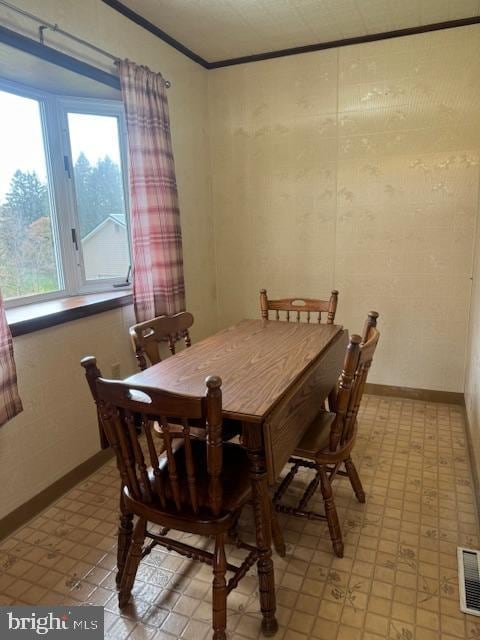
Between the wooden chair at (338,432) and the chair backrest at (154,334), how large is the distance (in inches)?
28.1

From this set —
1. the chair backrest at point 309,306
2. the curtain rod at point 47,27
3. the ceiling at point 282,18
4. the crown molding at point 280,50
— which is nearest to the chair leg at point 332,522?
the chair backrest at point 309,306

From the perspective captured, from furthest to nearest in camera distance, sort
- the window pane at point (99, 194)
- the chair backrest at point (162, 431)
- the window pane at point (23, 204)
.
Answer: the window pane at point (99, 194), the window pane at point (23, 204), the chair backrest at point (162, 431)

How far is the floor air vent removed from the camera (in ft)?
4.71

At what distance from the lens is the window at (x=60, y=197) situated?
6.97 feet

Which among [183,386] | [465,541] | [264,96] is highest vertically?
[264,96]

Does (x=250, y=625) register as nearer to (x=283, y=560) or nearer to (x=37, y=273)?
(x=283, y=560)

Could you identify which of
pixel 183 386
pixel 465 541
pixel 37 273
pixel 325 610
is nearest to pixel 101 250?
pixel 37 273

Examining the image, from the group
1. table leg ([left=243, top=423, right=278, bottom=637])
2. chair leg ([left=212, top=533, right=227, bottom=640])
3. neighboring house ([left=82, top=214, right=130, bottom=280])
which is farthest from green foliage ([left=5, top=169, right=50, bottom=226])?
chair leg ([left=212, top=533, right=227, bottom=640])

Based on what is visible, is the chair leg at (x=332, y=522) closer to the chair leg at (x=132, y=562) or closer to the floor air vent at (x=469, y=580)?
the floor air vent at (x=469, y=580)

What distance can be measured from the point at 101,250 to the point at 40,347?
847 millimetres

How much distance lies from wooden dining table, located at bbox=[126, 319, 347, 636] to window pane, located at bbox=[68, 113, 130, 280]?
1.00 metres

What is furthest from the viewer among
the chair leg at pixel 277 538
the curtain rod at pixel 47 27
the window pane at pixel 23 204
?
the window pane at pixel 23 204

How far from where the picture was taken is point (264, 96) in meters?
3.07

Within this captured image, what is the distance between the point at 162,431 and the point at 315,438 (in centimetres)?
75
